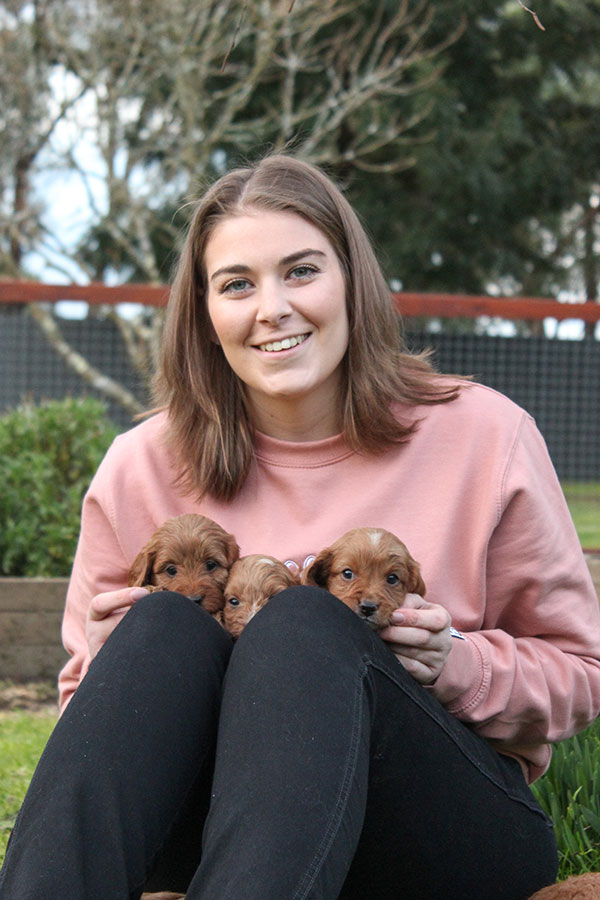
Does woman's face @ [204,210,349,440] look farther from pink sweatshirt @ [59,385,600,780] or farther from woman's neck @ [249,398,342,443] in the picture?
pink sweatshirt @ [59,385,600,780]

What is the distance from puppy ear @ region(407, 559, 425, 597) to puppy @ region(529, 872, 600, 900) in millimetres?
666

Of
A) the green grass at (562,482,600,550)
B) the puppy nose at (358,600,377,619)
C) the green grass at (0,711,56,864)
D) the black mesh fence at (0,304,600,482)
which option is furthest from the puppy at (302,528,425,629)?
the black mesh fence at (0,304,600,482)

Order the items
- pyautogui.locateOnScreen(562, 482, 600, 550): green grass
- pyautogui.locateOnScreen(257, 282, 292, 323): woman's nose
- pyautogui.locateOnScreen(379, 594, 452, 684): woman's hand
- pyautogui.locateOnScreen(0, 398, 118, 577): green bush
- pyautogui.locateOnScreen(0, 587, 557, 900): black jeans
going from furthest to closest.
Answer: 1. pyautogui.locateOnScreen(562, 482, 600, 550): green grass
2. pyautogui.locateOnScreen(0, 398, 118, 577): green bush
3. pyautogui.locateOnScreen(257, 282, 292, 323): woman's nose
4. pyautogui.locateOnScreen(379, 594, 452, 684): woman's hand
5. pyautogui.locateOnScreen(0, 587, 557, 900): black jeans

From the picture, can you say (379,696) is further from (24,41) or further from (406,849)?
(24,41)

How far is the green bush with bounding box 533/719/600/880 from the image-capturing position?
8.75 ft

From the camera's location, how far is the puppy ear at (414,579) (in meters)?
2.29

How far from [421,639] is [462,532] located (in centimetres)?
44

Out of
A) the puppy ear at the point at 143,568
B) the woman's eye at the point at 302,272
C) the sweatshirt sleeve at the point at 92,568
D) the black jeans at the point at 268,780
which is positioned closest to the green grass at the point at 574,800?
the black jeans at the point at 268,780

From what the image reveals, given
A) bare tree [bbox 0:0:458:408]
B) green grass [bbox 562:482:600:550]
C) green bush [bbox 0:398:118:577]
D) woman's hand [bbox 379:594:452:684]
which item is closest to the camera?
woman's hand [bbox 379:594:452:684]

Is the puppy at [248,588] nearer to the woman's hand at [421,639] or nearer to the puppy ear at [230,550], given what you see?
the puppy ear at [230,550]

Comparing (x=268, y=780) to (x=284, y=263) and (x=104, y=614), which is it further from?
(x=284, y=263)

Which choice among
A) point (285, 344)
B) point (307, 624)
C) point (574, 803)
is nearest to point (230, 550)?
point (307, 624)

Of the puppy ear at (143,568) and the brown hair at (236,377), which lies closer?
the puppy ear at (143,568)

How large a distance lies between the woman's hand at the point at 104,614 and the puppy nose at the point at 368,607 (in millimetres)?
490
